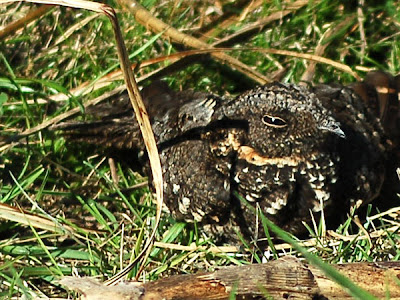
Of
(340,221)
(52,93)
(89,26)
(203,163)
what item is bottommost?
(340,221)

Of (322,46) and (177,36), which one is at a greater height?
(177,36)

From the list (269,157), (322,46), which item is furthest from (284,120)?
(322,46)

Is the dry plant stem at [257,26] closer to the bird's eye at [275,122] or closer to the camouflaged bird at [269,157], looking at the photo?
the camouflaged bird at [269,157]

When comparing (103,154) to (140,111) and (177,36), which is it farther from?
(140,111)

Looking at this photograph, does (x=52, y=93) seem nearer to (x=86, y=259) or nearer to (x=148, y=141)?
(x=86, y=259)

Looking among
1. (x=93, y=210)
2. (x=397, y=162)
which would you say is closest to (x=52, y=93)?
(x=93, y=210)

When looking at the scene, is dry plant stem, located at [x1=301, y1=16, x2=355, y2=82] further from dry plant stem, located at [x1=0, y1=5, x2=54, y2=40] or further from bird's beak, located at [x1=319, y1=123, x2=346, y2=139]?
dry plant stem, located at [x1=0, y1=5, x2=54, y2=40]
